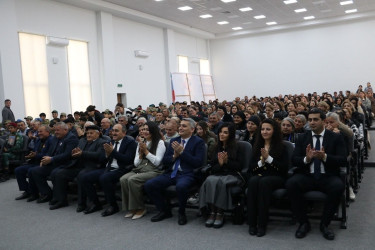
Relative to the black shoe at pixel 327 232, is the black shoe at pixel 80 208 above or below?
below

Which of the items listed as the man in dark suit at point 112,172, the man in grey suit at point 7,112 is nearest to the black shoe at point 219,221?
the man in dark suit at point 112,172

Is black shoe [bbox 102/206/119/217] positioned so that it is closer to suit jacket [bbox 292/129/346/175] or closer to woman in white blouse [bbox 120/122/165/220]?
woman in white blouse [bbox 120/122/165/220]

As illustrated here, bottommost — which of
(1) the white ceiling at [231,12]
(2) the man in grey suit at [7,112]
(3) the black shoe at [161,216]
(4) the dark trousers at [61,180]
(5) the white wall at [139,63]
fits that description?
(3) the black shoe at [161,216]

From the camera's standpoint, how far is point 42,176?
5582mm

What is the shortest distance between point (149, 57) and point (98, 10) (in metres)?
3.79

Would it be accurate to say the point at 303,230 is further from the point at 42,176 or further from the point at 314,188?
the point at 42,176

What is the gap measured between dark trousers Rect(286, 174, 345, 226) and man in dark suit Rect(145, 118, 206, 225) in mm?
1234

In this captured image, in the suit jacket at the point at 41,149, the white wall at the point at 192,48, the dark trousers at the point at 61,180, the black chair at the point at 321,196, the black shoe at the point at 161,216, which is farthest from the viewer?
the white wall at the point at 192,48

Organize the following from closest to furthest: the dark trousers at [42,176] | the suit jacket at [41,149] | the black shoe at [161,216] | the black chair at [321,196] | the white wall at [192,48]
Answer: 1. the black chair at [321,196]
2. the black shoe at [161,216]
3. the dark trousers at [42,176]
4. the suit jacket at [41,149]
5. the white wall at [192,48]

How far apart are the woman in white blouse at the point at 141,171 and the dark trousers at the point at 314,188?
5.99ft

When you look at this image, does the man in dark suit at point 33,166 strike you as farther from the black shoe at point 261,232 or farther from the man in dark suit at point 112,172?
the black shoe at point 261,232

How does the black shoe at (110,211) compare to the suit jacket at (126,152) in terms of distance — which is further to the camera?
the suit jacket at (126,152)

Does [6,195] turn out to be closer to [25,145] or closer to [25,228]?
[25,145]

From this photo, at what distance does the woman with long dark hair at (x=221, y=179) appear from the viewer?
396 centimetres
